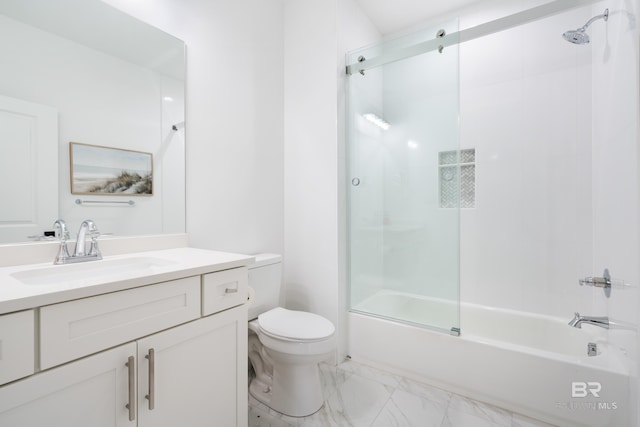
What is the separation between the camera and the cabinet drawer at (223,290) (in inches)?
41.3

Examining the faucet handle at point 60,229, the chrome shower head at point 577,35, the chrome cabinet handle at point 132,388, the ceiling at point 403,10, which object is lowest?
the chrome cabinet handle at point 132,388

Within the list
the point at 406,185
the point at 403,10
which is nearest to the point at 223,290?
the point at 406,185

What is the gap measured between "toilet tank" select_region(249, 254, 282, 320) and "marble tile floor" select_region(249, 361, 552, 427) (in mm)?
506

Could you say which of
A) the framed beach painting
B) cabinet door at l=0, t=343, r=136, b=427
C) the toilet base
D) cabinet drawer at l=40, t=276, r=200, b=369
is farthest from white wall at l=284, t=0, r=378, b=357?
cabinet door at l=0, t=343, r=136, b=427

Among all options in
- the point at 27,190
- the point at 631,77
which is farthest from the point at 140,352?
the point at 631,77

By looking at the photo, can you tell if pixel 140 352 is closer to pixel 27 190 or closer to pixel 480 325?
pixel 27 190

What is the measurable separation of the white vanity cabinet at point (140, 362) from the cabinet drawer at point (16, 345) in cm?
2

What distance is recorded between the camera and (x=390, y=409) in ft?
4.95

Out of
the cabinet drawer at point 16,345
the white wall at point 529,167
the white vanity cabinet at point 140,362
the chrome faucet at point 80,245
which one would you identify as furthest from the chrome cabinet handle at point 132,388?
the white wall at point 529,167

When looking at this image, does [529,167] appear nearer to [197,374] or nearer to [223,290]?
[223,290]

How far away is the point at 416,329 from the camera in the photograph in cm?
176

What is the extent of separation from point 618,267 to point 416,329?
1002 mm

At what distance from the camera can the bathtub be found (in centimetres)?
131

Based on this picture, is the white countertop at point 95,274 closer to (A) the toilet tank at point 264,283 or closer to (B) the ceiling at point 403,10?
(A) the toilet tank at point 264,283
